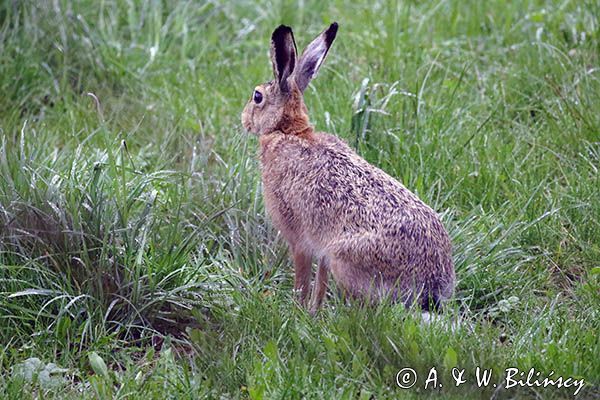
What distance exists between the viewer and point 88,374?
475cm

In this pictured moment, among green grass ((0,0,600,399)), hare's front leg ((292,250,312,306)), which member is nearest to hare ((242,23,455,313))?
hare's front leg ((292,250,312,306))

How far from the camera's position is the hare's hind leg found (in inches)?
204

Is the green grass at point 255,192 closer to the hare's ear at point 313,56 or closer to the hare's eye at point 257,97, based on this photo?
the hare's eye at point 257,97

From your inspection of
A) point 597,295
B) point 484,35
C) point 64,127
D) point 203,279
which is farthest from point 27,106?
point 597,295

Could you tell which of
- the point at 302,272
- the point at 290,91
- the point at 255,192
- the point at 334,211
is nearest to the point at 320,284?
the point at 302,272

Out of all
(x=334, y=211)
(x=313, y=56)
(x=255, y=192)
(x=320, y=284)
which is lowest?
(x=320, y=284)

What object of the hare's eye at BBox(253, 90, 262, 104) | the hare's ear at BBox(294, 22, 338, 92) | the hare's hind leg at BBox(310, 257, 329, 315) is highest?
the hare's ear at BBox(294, 22, 338, 92)

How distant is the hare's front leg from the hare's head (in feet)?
2.33

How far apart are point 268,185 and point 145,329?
99 centimetres

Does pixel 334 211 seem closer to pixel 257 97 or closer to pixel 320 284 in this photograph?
pixel 320 284

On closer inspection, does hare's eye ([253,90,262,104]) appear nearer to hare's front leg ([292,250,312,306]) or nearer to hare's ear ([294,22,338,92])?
hare's ear ([294,22,338,92])

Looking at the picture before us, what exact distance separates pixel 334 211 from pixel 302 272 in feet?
1.29

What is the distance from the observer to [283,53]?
18.1 ft

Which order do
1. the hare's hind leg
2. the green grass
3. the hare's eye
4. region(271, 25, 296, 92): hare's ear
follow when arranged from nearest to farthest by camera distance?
the green grass, the hare's hind leg, region(271, 25, 296, 92): hare's ear, the hare's eye
